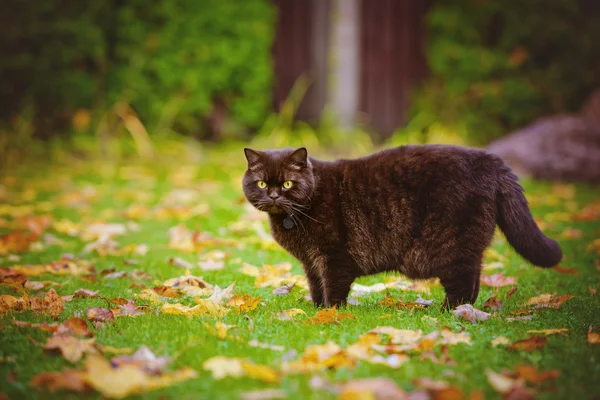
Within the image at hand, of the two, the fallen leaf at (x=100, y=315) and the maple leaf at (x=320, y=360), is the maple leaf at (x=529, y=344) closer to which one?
the maple leaf at (x=320, y=360)

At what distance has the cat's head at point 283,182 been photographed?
345 centimetres

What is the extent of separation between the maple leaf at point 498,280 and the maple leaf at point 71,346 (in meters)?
2.61

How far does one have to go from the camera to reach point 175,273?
13.9 feet

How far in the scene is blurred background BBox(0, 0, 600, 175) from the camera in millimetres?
8383

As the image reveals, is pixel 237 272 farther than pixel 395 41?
No

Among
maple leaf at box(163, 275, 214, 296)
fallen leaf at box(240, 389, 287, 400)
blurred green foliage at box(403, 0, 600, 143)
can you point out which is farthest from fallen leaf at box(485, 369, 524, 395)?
blurred green foliage at box(403, 0, 600, 143)

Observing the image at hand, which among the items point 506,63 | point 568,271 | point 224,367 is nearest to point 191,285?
point 224,367

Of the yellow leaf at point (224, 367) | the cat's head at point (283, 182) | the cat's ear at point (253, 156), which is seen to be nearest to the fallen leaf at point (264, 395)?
the yellow leaf at point (224, 367)

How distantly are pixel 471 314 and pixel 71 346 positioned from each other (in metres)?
1.94

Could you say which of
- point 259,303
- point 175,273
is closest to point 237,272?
point 175,273

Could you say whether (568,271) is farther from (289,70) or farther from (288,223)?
(289,70)

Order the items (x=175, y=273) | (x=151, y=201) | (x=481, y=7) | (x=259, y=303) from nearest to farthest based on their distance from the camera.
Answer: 1. (x=259, y=303)
2. (x=175, y=273)
3. (x=151, y=201)
4. (x=481, y=7)

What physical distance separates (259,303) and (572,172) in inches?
244

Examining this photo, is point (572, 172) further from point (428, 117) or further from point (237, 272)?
point (237, 272)
